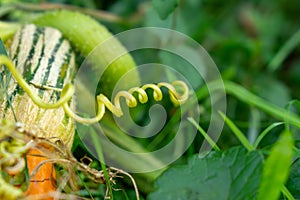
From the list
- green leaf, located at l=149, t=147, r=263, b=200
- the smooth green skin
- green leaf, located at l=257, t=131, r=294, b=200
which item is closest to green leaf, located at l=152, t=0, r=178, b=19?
the smooth green skin

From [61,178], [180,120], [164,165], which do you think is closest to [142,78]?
[180,120]

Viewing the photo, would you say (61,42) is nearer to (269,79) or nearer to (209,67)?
(209,67)

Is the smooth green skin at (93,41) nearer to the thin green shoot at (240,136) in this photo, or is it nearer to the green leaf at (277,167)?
the thin green shoot at (240,136)

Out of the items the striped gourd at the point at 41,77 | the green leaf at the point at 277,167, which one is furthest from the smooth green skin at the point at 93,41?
the green leaf at the point at 277,167

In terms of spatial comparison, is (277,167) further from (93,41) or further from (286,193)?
(93,41)

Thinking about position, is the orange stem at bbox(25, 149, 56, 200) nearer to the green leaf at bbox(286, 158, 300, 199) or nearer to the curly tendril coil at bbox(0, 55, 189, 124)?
the curly tendril coil at bbox(0, 55, 189, 124)

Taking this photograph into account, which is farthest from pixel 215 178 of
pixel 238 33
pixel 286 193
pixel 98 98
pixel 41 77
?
pixel 238 33
